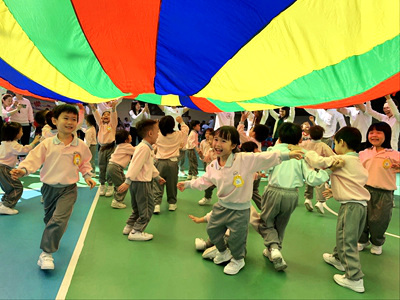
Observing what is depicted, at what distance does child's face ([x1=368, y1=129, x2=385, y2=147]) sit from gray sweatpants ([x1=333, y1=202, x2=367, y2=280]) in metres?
0.75

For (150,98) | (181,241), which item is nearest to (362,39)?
(181,241)

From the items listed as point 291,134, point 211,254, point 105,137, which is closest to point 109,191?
point 105,137

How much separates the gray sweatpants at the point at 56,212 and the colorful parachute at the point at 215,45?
1079 mm

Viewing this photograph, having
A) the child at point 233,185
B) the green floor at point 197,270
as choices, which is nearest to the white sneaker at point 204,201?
the green floor at point 197,270

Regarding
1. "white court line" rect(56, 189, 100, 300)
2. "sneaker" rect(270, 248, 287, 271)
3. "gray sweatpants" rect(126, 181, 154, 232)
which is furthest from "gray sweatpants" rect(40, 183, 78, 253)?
"sneaker" rect(270, 248, 287, 271)

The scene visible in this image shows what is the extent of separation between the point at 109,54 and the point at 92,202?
2143mm

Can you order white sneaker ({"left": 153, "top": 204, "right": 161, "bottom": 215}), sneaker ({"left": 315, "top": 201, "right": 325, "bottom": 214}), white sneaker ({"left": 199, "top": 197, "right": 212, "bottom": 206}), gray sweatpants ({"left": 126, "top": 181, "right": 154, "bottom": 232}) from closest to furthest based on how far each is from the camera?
1. gray sweatpants ({"left": 126, "top": 181, "right": 154, "bottom": 232})
2. white sneaker ({"left": 153, "top": 204, "right": 161, "bottom": 215})
3. sneaker ({"left": 315, "top": 201, "right": 325, "bottom": 214})
4. white sneaker ({"left": 199, "top": 197, "right": 212, "bottom": 206})

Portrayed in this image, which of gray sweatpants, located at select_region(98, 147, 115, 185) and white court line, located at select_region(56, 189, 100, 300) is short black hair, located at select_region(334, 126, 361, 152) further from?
gray sweatpants, located at select_region(98, 147, 115, 185)

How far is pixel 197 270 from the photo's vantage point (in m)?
2.10

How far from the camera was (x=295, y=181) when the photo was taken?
7.20 feet

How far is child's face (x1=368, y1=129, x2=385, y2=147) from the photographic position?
244 centimetres

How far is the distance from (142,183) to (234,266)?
113 centimetres

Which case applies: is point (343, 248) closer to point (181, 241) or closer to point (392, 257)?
point (392, 257)

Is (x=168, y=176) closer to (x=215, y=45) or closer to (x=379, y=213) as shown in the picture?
(x=215, y=45)
